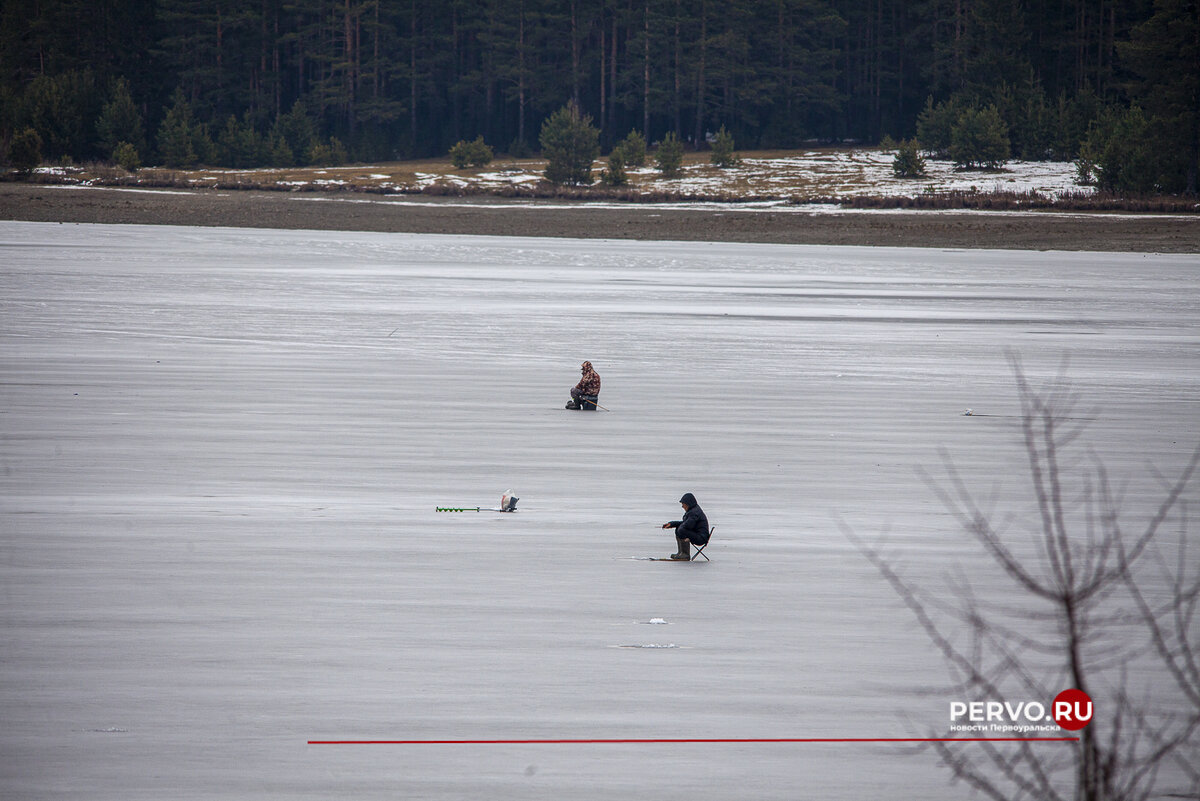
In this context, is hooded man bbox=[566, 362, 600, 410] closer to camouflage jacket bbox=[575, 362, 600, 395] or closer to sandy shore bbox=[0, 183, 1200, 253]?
camouflage jacket bbox=[575, 362, 600, 395]

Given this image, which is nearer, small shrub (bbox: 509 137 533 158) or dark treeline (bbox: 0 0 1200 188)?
dark treeline (bbox: 0 0 1200 188)

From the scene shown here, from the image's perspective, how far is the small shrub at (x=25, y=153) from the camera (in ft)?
254

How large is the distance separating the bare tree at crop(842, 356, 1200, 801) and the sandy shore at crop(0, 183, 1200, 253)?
40470mm

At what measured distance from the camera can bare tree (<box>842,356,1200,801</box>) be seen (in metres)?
5.63

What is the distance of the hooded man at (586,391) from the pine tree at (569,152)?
6220cm

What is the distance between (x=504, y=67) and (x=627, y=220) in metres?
51.0

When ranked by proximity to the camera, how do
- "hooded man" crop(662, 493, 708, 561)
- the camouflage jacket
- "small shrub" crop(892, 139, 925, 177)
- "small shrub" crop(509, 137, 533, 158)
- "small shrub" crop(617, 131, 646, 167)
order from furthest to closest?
"small shrub" crop(509, 137, 533, 158) → "small shrub" crop(617, 131, 646, 167) → "small shrub" crop(892, 139, 925, 177) → the camouflage jacket → "hooded man" crop(662, 493, 708, 561)

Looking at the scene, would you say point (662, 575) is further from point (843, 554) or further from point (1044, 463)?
point (1044, 463)

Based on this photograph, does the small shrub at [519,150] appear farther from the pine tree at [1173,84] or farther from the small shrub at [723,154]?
the pine tree at [1173,84]

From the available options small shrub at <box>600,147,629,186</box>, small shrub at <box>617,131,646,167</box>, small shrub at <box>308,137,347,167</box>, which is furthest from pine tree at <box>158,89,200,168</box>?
small shrub at <box>600,147,629,186</box>

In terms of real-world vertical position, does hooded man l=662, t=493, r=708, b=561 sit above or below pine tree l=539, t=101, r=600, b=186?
below

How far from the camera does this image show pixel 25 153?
77500 millimetres

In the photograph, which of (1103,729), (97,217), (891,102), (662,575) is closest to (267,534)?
(662,575)

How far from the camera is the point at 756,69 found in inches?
4149
